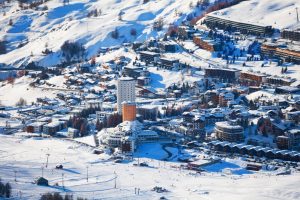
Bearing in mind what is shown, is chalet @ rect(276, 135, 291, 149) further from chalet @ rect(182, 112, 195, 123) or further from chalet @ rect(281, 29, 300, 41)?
chalet @ rect(281, 29, 300, 41)

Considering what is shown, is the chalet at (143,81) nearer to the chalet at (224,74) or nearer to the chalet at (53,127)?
the chalet at (224,74)

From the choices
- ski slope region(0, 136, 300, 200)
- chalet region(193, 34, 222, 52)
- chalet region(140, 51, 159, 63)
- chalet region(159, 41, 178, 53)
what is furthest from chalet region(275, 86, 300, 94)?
chalet region(159, 41, 178, 53)

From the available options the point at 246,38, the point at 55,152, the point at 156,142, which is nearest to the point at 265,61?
the point at 246,38

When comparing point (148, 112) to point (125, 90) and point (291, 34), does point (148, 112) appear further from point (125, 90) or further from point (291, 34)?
point (291, 34)

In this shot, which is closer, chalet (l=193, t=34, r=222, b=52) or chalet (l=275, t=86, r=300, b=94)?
chalet (l=275, t=86, r=300, b=94)

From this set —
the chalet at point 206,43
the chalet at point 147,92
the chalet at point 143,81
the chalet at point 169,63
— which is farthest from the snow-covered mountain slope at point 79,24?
the chalet at point 147,92
